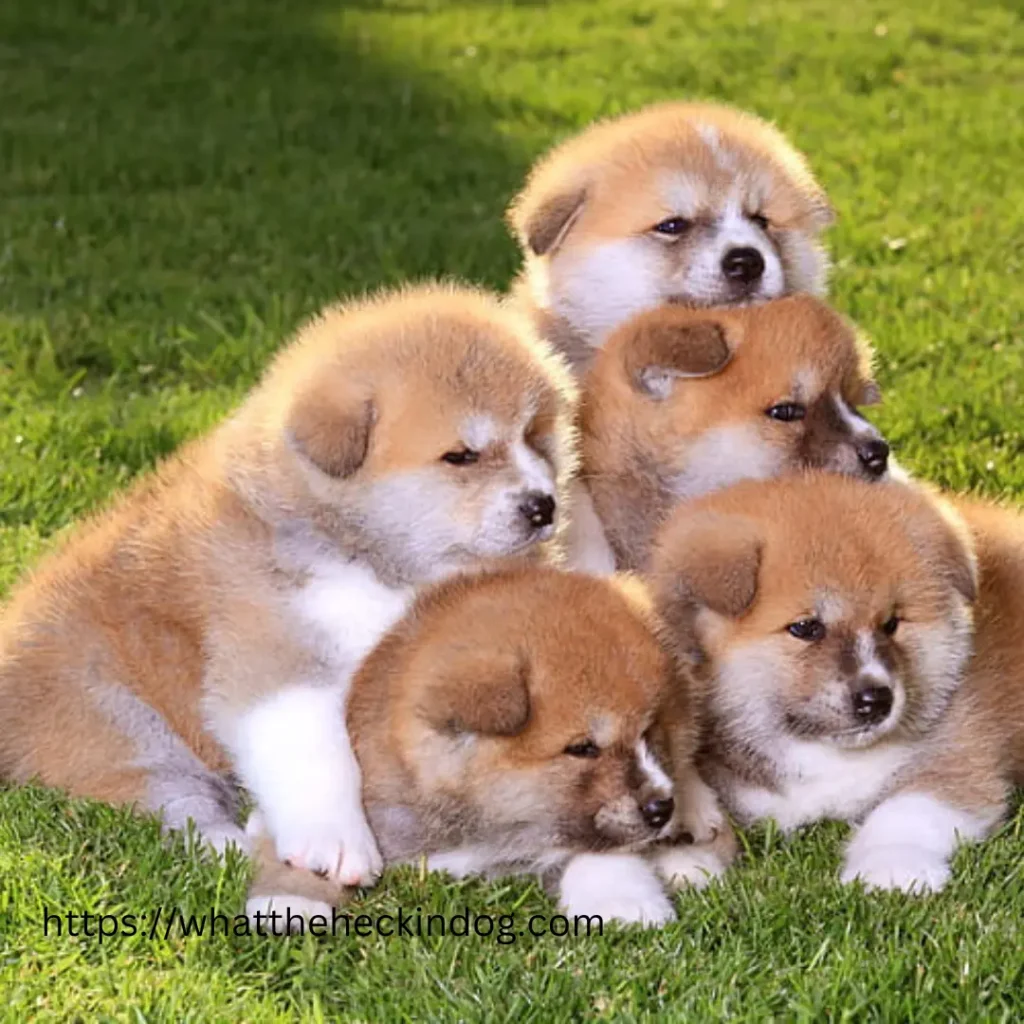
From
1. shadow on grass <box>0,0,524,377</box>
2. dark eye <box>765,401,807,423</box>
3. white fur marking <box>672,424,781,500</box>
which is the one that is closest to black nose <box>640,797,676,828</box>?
white fur marking <box>672,424,781,500</box>

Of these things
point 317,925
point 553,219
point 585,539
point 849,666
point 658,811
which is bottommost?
point 317,925

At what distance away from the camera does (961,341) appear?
24.8 feet

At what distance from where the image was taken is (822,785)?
429cm

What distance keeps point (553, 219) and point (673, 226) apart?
13.7 inches

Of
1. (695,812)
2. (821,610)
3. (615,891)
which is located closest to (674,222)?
(821,610)

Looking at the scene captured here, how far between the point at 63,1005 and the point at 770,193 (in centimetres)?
293

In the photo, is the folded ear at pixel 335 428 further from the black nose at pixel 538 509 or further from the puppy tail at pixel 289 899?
the puppy tail at pixel 289 899

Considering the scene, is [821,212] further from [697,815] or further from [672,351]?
[697,815]

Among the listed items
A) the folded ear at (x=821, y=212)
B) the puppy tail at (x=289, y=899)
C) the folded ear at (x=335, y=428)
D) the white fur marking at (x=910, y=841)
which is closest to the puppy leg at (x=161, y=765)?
the puppy tail at (x=289, y=899)

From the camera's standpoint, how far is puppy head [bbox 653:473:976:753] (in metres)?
4.11

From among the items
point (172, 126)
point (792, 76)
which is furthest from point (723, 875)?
point (792, 76)

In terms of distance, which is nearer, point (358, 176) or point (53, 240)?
point (53, 240)

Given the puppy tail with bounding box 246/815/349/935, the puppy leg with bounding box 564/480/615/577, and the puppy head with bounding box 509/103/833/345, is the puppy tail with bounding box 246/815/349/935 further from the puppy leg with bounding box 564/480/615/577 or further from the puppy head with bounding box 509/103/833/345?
the puppy head with bounding box 509/103/833/345

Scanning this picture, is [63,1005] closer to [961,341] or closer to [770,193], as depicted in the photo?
[770,193]
